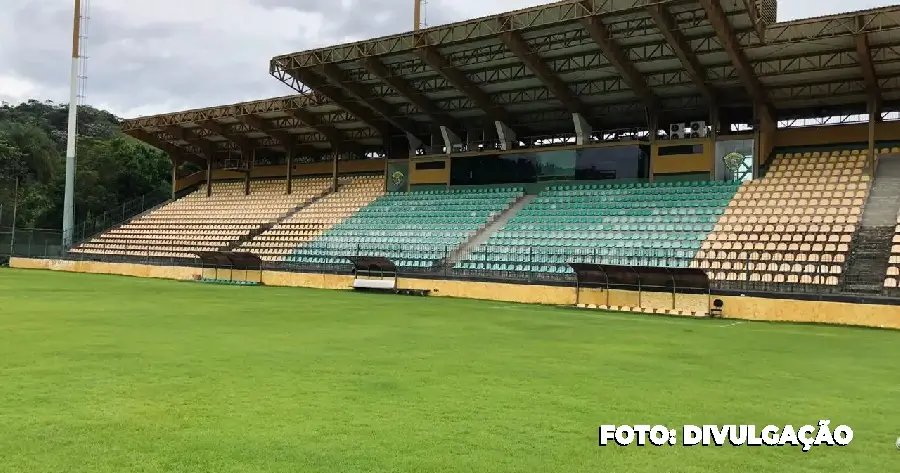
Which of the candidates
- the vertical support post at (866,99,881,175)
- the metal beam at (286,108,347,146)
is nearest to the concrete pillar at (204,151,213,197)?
the metal beam at (286,108,347,146)

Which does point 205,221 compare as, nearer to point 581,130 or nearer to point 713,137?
point 581,130

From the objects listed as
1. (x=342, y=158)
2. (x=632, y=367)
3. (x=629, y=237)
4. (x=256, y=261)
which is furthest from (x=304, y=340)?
(x=342, y=158)

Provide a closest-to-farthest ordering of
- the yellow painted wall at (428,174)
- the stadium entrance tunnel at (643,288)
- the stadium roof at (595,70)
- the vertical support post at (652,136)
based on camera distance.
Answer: the stadium entrance tunnel at (643,288), the stadium roof at (595,70), the vertical support post at (652,136), the yellow painted wall at (428,174)

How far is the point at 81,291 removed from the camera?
2131 cm

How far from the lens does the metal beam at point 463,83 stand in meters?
29.3

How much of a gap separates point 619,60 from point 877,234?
11.3 m

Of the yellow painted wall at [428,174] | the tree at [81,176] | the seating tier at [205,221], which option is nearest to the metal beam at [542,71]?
the yellow painted wall at [428,174]

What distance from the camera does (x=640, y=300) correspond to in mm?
20875

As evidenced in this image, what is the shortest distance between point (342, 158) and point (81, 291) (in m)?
25.9

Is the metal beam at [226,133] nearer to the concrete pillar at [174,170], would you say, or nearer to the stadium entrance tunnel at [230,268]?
the concrete pillar at [174,170]

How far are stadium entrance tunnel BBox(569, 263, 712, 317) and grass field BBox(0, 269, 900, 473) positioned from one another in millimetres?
6353

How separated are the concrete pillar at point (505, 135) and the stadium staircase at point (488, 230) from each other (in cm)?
312

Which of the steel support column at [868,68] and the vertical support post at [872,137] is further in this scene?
the vertical support post at [872,137]

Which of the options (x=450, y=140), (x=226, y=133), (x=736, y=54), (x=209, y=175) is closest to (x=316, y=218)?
(x=450, y=140)
